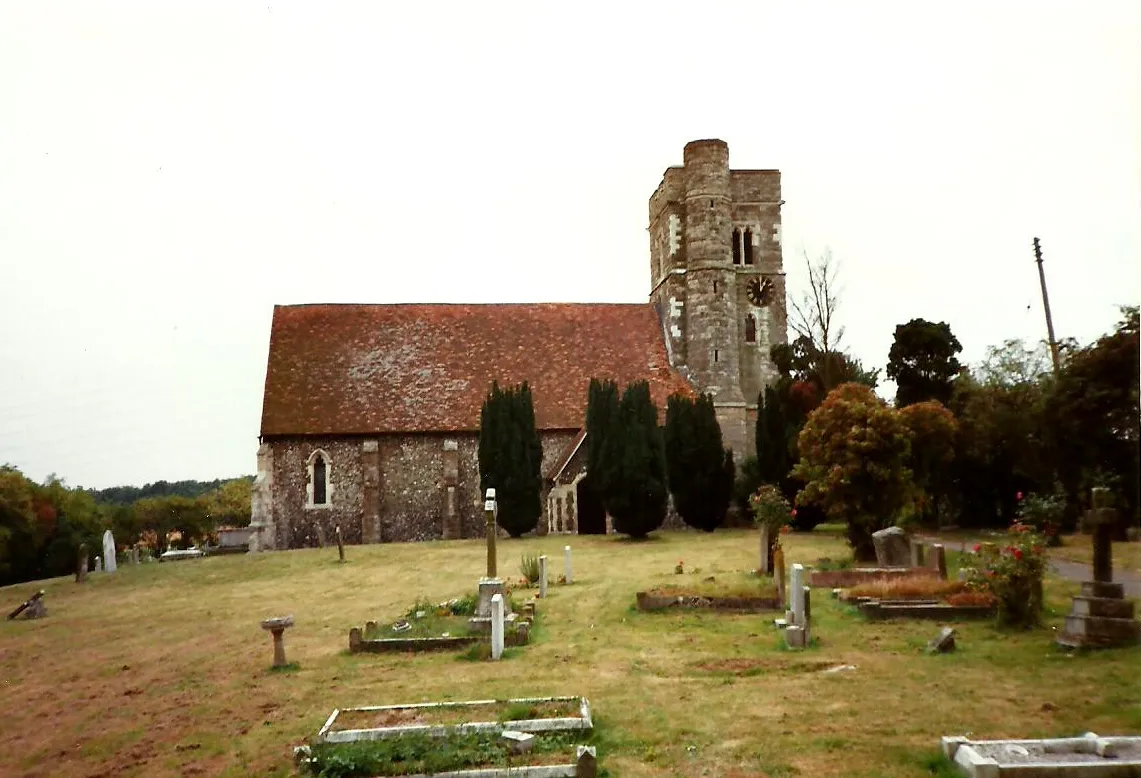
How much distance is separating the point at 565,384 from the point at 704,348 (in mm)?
5126

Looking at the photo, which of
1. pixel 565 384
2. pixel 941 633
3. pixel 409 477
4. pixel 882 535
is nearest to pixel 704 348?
pixel 565 384

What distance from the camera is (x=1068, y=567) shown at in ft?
49.7

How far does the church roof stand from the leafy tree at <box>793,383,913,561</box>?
38.9 feet

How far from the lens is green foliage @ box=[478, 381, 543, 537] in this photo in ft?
87.0

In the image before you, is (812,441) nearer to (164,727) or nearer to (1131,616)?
(1131,616)

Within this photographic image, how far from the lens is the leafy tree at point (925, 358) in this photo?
2831 centimetres

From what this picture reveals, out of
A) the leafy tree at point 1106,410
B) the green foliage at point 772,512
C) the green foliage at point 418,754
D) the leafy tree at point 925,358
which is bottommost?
the green foliage at point 418,754

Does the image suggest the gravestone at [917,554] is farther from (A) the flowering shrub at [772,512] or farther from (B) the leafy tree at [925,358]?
(B) the leafy tree at [925,358]

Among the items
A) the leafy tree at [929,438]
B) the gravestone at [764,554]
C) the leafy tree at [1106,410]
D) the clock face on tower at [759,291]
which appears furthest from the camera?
the clock face on tower at [759,291]

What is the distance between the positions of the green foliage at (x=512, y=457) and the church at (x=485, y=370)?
48.6 inches

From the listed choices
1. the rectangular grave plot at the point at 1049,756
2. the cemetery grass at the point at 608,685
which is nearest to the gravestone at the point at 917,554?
the cemetery grass at the point at 608,685

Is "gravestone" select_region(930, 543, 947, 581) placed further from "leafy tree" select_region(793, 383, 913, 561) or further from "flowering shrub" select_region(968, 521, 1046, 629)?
"flowering shrub" select_region(968, 521, 1046, 629)

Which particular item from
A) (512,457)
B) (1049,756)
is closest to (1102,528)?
(1049,756)

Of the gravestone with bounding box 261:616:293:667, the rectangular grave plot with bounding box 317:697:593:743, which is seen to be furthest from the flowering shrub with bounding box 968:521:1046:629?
the gravestone with bounding box 261:616:293:667
